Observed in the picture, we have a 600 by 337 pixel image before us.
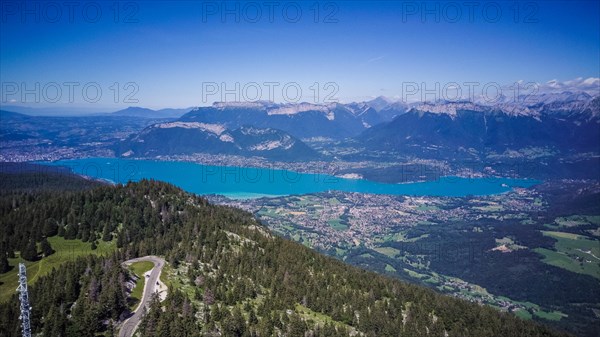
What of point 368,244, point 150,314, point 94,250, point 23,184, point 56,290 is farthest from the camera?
point 368,244

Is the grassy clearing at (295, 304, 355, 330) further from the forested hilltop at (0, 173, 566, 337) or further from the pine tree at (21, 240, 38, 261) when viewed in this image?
the pine tree at (21, 240, 38, 261)

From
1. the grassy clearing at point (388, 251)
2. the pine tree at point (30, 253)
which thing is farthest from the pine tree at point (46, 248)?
the grassy clearing at point (388, 251)

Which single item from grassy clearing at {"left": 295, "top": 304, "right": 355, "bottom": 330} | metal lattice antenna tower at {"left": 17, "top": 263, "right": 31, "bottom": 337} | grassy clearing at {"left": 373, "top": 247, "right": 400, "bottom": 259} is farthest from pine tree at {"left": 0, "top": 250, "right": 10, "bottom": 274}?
grassy clearing at {"left": 373, "top": 247, "right": 400, "bottom": 259}

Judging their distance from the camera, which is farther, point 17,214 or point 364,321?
point 17,214

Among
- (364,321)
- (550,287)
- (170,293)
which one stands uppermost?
(170,293)

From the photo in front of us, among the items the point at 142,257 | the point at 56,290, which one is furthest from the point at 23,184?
the point at 56,290

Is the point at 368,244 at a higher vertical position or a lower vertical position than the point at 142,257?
lower

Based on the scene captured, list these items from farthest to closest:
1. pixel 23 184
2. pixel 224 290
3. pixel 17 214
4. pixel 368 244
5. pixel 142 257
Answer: pixel 368 244
pixel 23 184
pixel 17 214
pixel 142 257
pixel 224 290

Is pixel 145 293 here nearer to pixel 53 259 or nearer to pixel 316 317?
pixel 316 317

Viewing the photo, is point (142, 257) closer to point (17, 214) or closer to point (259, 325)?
point (259, 325)
